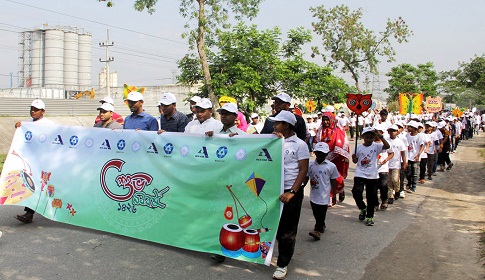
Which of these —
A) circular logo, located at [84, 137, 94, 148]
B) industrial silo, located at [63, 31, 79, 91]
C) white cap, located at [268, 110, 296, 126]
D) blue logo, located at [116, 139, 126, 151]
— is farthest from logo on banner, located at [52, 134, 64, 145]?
industrial silo, located at [63, 31, 79, 91]

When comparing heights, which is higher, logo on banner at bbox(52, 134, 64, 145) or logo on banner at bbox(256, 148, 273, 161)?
logo on banner at bbox(52, 134, 64, 145)

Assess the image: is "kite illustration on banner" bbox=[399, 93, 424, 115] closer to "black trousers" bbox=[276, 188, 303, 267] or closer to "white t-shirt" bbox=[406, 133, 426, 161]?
"white t-shirt" bbox=[406, 133, 426, 161]

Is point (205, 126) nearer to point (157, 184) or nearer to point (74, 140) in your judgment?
point (157, 184)

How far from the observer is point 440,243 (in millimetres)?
6488

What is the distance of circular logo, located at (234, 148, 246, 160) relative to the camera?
17.3ft

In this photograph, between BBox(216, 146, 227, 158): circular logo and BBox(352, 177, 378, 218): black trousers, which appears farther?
BBox(352, 177, 378, 218): black trousers

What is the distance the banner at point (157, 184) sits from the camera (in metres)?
5.10

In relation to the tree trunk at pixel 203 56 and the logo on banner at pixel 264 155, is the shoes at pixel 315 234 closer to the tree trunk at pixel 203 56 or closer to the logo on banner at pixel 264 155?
the logo on banner at pixel 264 155

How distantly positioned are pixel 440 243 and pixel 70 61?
6858 cm

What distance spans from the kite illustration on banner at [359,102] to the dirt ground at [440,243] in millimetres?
2269

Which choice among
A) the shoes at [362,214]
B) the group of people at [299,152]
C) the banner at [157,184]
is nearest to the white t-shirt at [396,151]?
the group of people at [299,152]

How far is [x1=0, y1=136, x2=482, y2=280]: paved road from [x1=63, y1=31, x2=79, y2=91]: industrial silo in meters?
64.9

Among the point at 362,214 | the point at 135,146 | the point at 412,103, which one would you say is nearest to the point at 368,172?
the point at 362,214

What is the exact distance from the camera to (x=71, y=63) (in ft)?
223
